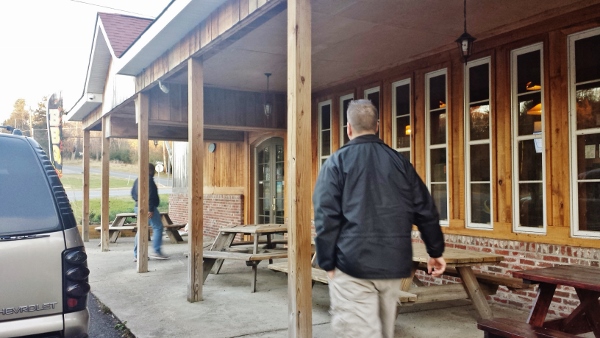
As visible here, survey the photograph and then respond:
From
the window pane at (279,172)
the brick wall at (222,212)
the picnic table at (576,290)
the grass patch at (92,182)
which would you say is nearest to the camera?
the picnic table at (576,290)

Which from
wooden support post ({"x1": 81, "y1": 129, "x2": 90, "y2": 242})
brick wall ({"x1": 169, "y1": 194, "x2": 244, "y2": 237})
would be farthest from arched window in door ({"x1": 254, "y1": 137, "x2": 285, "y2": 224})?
wooden support post ({"x1": 81, "y1": 129, "x2": 90, "y2": 242})

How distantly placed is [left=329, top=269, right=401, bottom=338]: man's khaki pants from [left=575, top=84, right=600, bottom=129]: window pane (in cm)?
335

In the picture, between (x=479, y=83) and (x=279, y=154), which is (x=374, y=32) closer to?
(x=479, y=83)

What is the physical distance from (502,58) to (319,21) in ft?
7.00

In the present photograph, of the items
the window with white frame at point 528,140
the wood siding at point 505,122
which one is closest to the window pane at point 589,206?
the wood siding at point 505,122

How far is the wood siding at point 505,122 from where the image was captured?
512 centimetres

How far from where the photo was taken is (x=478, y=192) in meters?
6.13

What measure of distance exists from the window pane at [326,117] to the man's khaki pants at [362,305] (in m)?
6.35

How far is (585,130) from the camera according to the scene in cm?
499

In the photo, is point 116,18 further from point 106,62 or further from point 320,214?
point 320,214

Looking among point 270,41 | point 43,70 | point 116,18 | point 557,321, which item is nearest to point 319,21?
point 270,41

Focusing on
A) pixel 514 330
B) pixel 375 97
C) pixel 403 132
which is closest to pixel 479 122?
pixel 403 132

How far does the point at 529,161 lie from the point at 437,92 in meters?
1.70

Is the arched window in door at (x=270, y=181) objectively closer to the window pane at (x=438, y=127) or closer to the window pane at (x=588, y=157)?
the window pane at (x=438, y=127)
